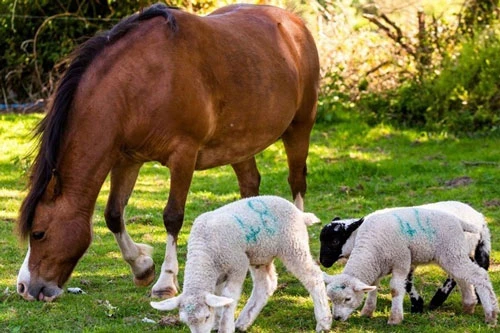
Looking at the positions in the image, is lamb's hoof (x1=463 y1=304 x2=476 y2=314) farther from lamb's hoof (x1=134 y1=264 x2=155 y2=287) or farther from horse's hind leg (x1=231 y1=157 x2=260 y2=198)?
horse's hind leg (x1=231 y1=157 x2=260 y2=198)

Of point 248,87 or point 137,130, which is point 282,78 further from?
point 137,130

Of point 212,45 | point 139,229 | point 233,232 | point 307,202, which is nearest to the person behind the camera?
point 233,232

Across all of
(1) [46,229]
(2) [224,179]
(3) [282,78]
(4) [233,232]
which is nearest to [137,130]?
(1) [46,229]

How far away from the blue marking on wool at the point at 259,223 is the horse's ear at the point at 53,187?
1.30m

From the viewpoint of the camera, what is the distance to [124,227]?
659 centimetres

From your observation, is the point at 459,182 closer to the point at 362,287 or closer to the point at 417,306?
the point at 417,306

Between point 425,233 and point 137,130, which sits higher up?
point 137,130

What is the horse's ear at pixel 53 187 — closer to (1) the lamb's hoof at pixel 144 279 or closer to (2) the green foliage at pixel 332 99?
(1) the lamb's hoof at pixel 144 279

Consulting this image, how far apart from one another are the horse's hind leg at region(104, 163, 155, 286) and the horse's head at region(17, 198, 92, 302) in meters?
0.66

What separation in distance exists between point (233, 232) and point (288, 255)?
0.38 m

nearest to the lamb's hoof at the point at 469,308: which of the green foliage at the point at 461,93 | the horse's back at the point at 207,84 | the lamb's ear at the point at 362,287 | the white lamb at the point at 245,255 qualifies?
the lamb's ear at the point at 362,287

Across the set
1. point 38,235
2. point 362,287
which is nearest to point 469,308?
point 362,287

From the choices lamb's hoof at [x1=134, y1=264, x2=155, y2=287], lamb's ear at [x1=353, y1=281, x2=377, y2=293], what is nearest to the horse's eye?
lamb's hoof at [x1=134, y1=264, x2=155, y2=287]

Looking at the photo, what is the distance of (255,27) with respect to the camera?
7445mm
